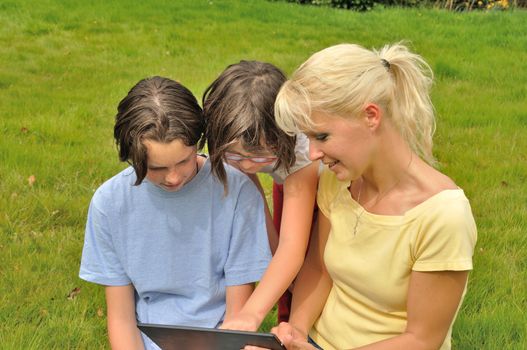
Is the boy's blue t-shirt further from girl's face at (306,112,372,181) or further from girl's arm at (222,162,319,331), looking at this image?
girl's face at (306,112,372,181)

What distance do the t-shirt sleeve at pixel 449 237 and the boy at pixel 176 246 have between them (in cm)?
71

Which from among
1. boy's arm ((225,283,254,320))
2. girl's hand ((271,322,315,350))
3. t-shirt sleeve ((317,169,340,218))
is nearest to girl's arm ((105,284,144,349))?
boy's arm ((225,283,254,320))

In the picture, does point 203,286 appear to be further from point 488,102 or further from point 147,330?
point 488,102

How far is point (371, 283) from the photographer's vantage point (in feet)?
7.20

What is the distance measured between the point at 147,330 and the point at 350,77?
92cm

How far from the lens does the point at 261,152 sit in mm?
2391

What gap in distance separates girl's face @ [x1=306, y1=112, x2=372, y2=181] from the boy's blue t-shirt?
499mm

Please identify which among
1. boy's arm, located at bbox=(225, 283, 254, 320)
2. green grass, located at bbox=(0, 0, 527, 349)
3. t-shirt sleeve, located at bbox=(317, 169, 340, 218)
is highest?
t-shirt sleeve, located at bbox=(317, 169, 340, 218)

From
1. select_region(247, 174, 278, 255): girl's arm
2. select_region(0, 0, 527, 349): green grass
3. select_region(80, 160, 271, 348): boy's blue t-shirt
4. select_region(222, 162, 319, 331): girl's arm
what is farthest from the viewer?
select_region(0, 0, 527, 349): green grass

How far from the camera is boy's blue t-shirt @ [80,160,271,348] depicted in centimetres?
251

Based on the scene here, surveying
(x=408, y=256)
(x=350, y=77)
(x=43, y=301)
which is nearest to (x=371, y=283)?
(x=408, y=256)

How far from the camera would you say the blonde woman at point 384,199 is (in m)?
2.02

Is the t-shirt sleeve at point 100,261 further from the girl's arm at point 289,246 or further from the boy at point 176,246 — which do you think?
the girl's arm at point 289,246

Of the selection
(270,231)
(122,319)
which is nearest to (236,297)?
(270,231)
